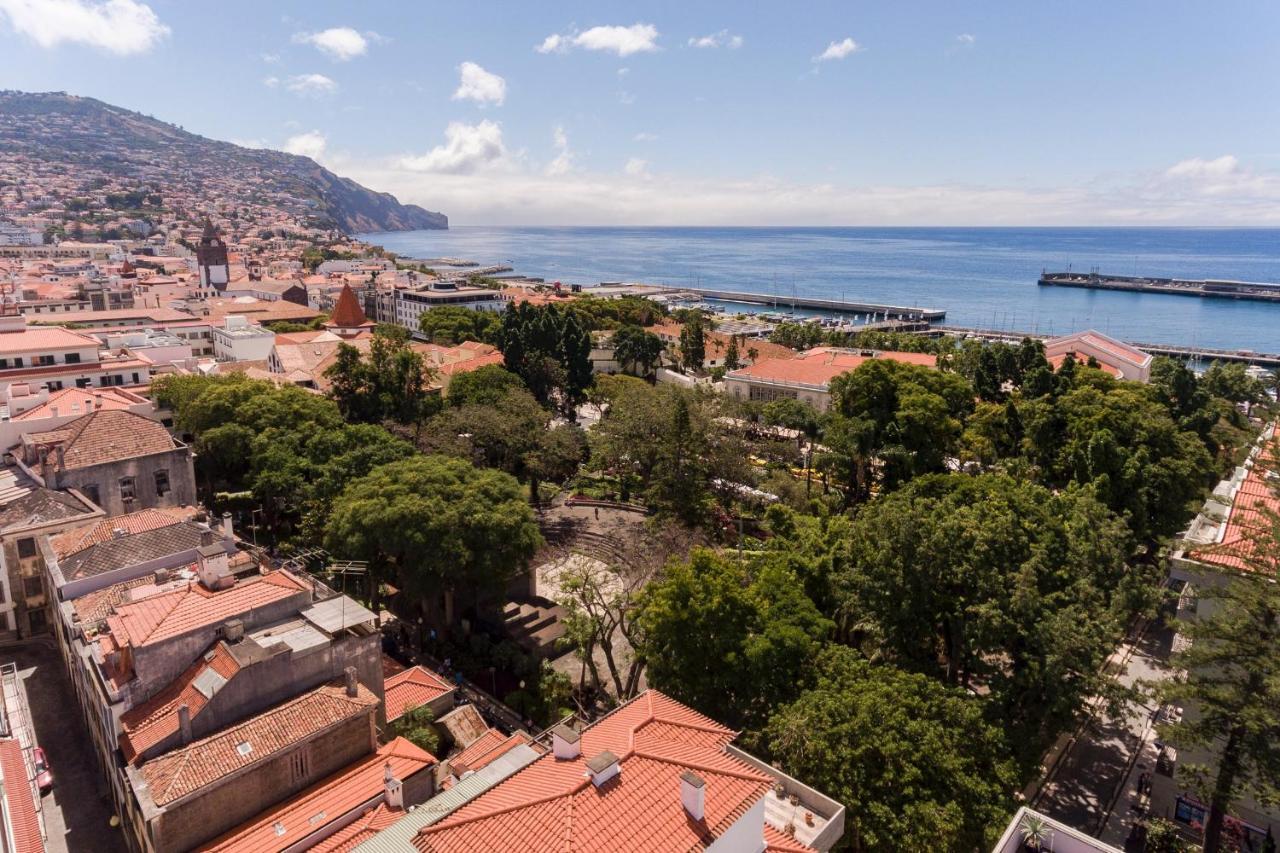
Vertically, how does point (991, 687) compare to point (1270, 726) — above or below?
below

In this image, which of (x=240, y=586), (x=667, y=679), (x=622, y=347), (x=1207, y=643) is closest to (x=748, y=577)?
(x=667, y=679)

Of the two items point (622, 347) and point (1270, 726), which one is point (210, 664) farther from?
point (622, 347)

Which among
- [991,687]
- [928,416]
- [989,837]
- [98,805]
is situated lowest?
[98,805]

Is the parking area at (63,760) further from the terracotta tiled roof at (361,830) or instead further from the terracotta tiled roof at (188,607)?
the terracotta tiled roof at (361,830)

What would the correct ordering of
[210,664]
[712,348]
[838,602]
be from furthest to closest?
[712,348]
[838,602]
[210,664]

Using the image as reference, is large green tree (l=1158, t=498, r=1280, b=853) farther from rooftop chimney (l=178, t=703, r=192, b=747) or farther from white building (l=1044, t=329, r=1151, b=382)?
white building (l=1044, t=329, r=1151, b=382)

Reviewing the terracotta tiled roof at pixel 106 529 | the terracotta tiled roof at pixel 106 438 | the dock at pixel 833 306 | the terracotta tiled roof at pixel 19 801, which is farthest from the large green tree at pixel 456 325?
the dock at pixel 833 306
